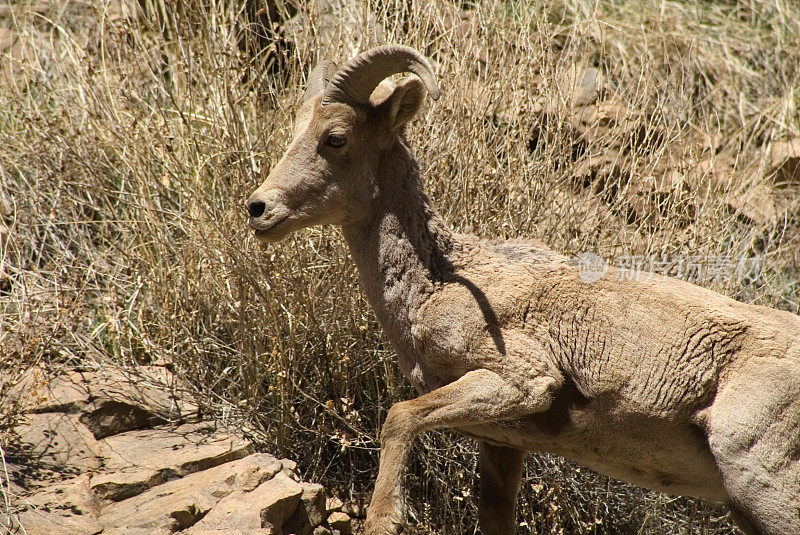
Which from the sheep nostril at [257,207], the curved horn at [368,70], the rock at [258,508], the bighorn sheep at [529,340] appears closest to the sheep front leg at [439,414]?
the bighorn sheep at [529,340]

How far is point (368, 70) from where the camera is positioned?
13.3ft

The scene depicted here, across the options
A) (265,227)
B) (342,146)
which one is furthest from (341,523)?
(342,146)

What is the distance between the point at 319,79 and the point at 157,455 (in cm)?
244

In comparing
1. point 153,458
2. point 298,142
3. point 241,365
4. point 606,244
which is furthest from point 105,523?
point 606,244

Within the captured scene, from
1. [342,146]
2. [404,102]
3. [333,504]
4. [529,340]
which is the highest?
[404,102]

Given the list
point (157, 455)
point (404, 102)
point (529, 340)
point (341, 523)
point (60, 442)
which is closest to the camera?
point (529, 340)

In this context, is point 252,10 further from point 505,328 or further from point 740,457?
point 740,457

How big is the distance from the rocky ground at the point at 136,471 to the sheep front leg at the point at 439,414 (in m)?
0.76

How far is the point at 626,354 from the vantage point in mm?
3963

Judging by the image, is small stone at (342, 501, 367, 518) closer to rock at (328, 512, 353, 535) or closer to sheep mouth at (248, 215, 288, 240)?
rock at (328, 512, 353, 535)

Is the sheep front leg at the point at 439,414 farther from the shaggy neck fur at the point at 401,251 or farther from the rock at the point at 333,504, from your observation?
the rock at the point at 333,504

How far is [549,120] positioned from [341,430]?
8.61ft

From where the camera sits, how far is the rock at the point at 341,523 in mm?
5108

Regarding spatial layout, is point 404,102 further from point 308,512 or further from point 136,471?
point 136,471
